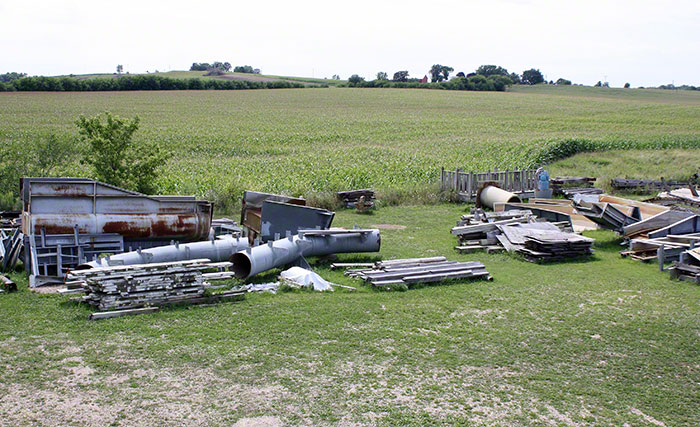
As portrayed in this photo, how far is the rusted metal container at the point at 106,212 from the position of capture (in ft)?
42.5

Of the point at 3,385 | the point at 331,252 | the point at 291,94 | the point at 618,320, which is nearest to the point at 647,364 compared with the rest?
the point at 618,320

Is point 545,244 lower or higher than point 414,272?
higher

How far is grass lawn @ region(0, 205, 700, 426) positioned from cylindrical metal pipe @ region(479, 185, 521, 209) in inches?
302

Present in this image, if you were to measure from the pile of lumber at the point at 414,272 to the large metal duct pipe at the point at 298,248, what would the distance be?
0.90 meters

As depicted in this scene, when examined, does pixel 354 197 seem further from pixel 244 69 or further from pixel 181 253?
pixel 244 69

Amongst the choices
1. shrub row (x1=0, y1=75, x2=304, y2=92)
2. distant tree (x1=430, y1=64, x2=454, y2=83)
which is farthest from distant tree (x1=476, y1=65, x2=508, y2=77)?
shrub row (x1=0, y1=75, x2=304, y2=92)

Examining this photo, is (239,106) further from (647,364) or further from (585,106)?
(647,364)

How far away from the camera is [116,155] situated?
61.2 feet

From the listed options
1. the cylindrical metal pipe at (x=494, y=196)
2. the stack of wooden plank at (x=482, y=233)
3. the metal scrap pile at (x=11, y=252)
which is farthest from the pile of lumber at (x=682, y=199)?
the metal scrap pile at (x=11, y=252)

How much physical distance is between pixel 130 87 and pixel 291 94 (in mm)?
22834

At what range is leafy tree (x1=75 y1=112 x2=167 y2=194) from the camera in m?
18.4

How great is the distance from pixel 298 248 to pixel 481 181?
11.6 m

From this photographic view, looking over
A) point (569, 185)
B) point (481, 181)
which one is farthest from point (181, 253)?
point (569, 185)

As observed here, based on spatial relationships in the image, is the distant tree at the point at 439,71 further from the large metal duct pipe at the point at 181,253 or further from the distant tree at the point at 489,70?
the large metal duct pipe at the point at 181,253
